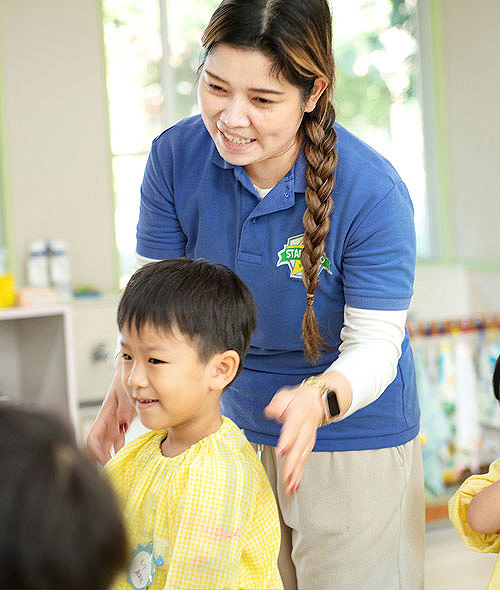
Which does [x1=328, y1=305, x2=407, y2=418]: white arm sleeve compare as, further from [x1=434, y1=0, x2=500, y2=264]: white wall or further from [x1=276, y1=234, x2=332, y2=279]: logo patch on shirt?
[x1=434, y1=0, x2=500, y2=264]: white wall

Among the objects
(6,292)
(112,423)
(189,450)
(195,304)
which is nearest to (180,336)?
(195,304)

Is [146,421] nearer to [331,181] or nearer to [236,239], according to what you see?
[236,239]

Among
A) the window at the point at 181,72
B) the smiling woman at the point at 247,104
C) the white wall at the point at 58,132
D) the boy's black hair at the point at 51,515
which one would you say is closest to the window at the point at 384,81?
the window at the point at 181,72

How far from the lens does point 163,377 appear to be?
120 centimetres

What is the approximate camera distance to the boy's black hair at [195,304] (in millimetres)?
1208

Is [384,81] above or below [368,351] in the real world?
above

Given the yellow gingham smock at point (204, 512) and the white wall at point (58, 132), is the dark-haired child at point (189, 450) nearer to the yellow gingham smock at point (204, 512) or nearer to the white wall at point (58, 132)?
the yellow gingham smock at point (204, 512)

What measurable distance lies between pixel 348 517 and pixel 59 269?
8.45ft

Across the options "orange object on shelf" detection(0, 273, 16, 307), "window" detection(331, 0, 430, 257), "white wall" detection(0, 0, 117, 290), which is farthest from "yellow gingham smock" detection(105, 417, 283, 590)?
"window" detection(331, 0, 430, 257)

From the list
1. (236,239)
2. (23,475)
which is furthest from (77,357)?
(23,475)

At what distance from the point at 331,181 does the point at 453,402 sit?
2.25m

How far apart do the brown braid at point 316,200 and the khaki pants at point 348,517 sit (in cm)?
20

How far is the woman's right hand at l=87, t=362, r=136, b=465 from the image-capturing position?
1.38m

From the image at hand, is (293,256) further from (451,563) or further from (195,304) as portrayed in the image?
(451,563)
